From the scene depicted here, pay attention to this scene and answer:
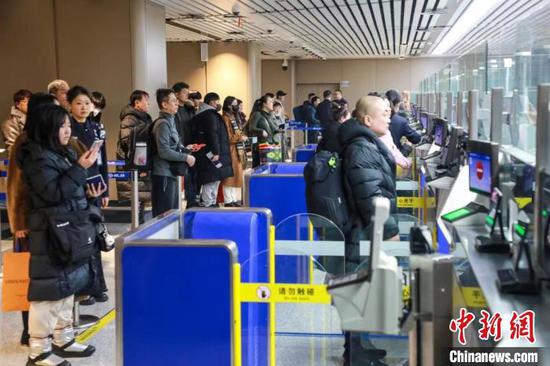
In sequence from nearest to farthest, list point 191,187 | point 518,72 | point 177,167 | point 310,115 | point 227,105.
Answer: point 518,72 < point 177,167 < point 191,187 < point 227,105 < point 310,115

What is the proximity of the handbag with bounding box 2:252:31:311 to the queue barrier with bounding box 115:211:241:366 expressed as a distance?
42.1 inches

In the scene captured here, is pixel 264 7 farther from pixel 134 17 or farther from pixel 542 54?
pixel 542 54

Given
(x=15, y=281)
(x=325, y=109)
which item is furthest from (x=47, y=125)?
(x=325, y=109)

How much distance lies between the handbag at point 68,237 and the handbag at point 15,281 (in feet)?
0.93

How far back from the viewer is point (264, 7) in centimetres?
1032

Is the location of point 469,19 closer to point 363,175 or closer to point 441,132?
point 441,132

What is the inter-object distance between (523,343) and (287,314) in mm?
1806

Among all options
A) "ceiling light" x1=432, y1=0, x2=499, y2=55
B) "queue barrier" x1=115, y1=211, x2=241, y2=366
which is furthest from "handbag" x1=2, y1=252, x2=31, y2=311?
"ceiling light" x1=432, y1=0, x2=499, y2=55

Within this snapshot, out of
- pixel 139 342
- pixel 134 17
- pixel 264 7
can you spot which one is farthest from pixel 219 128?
pixel 139 342

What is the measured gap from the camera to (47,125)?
346 cm

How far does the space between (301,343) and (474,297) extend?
1.82 m

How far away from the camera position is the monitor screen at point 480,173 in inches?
115

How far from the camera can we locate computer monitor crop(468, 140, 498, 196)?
288 cm

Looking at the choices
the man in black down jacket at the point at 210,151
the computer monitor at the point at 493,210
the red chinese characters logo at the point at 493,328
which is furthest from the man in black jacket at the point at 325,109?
the red chinese characters logo at the point at 493,328
